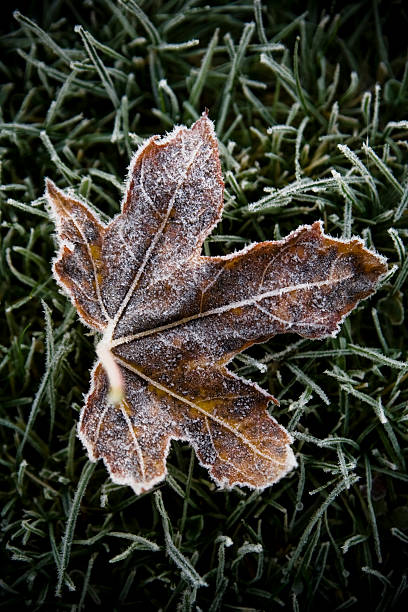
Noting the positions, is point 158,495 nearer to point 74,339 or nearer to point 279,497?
point 279,497

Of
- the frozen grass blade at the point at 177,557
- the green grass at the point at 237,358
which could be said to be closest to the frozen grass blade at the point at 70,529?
the green grass at the point at 237,358

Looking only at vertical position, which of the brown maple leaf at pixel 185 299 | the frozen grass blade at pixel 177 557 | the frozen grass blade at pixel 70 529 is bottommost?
the frozen grass blade at pixel 177 557

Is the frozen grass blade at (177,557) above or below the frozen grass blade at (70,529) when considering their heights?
below

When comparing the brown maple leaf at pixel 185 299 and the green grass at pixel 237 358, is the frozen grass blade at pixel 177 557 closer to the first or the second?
the green grass at pixel 237 358

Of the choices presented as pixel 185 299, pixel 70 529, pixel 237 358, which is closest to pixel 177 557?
pixel 70 529

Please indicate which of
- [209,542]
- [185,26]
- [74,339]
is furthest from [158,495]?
[185,26]

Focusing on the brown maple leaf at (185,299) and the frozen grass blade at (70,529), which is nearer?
the brown maple leaf at (185,299)
